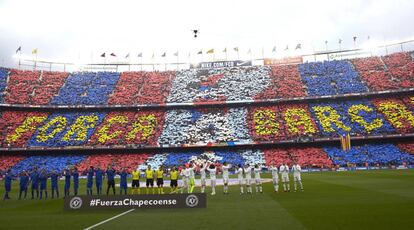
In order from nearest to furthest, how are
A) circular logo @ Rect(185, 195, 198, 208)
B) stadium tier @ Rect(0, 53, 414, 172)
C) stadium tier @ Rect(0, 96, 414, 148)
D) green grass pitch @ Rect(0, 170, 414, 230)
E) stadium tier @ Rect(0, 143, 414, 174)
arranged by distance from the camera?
green grass pitch @ Rect(0, 170, 414, 230)
circular logo @ Rect(185, 195, 198, 208)
stadium tier @ Rect(0, 143, 414, 174)
stadium tier @ Rect(0, 53, 414, 172)
stadium tier @ Rect(0, 96, 414, 148)

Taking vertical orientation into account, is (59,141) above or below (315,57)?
below

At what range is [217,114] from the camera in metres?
68.9

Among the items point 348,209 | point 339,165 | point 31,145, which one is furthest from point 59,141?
point 348,209

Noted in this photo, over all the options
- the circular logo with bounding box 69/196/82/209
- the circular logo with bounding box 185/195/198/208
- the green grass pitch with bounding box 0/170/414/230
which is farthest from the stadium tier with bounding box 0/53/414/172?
the circular logo with bounding box 185/195/198/208

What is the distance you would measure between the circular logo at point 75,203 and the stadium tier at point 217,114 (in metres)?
40.4

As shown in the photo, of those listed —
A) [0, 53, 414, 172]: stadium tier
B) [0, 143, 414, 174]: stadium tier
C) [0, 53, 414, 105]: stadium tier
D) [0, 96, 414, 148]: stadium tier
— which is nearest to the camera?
[0, 143, 414, 174]: stadium tier

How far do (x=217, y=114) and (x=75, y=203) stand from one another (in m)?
52.8

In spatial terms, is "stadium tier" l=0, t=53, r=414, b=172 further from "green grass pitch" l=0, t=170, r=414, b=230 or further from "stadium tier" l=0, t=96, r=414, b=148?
"green grass pitch" l=0, t=170, r=414, b=230

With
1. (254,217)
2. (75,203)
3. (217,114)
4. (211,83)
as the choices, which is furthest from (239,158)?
(254,217)

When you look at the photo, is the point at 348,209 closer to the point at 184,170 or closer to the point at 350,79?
the point at 184,170

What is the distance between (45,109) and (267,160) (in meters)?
44.5

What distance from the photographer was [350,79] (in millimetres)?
69250

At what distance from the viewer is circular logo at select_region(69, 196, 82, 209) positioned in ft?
55.4

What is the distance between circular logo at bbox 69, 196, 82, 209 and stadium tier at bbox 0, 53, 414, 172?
133 ft
